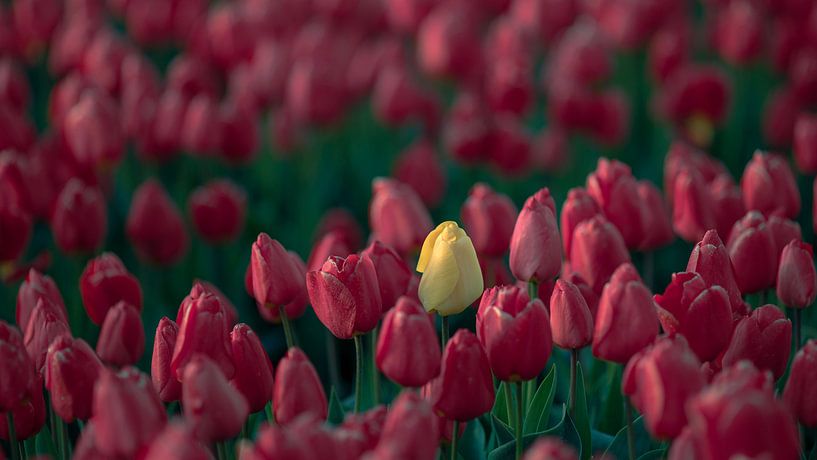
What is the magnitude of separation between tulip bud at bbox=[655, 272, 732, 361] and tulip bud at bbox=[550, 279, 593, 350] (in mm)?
99

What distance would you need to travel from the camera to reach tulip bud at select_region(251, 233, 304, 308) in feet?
4.89

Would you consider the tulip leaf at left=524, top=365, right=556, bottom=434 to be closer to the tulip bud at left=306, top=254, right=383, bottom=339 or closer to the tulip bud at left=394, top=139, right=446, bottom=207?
the tulip bud at left=306, top=254, right=383, bottom=339

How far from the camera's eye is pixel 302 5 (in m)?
3.64

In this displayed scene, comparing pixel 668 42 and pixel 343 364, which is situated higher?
pixel 668 42

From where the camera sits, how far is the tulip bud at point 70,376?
1277 mm

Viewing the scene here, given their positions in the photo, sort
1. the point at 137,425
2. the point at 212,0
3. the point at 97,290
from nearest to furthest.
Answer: the point at 137,425 → the point at 97,290 → the point at 212,0

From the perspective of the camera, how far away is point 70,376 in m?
1.28

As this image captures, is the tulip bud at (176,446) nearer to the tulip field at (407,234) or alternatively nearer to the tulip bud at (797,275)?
the tulip field at (407,234)

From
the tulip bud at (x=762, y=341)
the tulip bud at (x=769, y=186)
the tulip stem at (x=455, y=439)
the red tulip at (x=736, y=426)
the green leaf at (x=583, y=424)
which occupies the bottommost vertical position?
the green leaf at (x=583, y=424)

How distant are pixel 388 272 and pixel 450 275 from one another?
0.13m

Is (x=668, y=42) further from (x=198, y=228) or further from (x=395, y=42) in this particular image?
(x=198, y=228)

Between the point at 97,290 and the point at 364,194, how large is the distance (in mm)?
1405

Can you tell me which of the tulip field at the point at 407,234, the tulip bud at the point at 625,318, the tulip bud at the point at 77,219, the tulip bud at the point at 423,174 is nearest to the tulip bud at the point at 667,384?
the tulip field at the point at 407,234

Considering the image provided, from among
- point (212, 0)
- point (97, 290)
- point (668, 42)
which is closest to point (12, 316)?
point (97, 290)
